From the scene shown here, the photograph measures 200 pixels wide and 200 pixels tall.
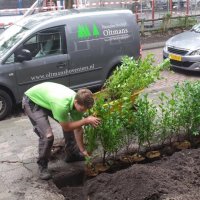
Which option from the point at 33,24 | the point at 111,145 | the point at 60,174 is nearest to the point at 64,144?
the point at 60,174

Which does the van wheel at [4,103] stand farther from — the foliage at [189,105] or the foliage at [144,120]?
the foliage at [189,105]

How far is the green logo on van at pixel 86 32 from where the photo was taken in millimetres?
8742

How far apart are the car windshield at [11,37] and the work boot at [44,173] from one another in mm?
3595

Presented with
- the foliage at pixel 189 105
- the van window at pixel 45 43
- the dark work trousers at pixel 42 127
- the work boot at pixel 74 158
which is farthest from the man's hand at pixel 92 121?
the van window at pixel 45 43

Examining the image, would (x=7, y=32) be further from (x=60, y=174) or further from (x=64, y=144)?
(x=60, y=174)

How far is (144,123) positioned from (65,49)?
3801 millimetres

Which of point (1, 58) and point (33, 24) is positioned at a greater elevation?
point (33, 24)

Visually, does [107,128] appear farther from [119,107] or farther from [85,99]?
[85,99]

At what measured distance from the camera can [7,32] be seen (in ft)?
29.4

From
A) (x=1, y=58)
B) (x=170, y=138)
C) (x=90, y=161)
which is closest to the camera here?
(x=90, y=161)

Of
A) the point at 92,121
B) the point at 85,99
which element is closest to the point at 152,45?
the point at 92,121

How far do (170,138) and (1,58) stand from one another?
3917 mm

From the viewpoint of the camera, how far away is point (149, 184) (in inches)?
173

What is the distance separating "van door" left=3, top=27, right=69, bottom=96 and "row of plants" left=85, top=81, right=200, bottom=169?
3.24 metres
